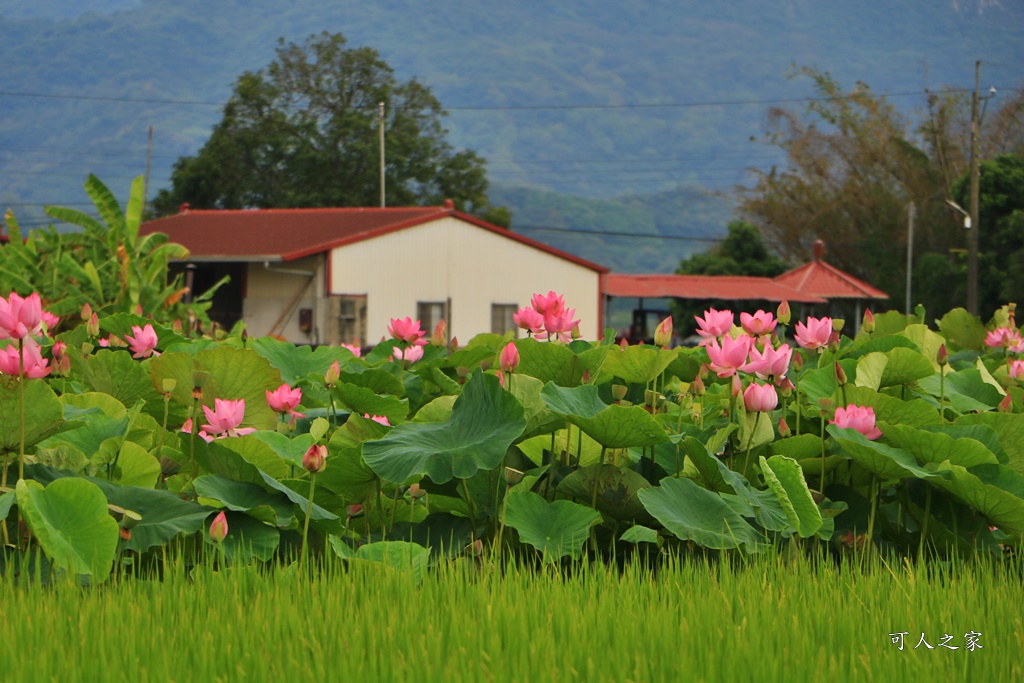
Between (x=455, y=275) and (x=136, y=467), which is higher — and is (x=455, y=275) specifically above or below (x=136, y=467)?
above

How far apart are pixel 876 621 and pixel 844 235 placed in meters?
53.5

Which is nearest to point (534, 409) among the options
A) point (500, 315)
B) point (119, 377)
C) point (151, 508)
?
point (151, 508)

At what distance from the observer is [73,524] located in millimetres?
2414

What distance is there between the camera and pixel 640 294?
1299 inches

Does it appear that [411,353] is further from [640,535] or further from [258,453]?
[640,535]

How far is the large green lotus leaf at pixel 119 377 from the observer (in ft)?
11.8

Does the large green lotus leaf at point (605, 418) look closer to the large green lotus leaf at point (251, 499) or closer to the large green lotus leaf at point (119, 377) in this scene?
the large green lotus leaf at point (251, 499)

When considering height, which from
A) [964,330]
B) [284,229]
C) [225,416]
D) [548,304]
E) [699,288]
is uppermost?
[284,229]

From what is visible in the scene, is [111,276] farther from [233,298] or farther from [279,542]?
[233,298]

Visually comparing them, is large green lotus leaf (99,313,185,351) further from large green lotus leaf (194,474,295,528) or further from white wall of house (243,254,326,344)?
white wall of house (243,254,326,344)

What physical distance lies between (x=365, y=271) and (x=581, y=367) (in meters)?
24.7

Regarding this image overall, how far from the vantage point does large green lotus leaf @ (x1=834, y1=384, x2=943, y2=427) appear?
322cm

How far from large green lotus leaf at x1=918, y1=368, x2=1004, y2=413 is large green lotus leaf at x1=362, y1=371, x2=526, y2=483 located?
1.69 m

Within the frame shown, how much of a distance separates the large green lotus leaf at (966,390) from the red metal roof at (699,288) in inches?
1115
